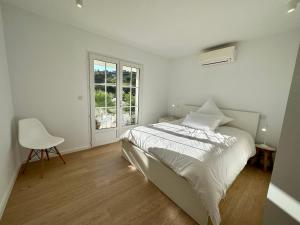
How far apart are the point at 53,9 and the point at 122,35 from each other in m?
1.15

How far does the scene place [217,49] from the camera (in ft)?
9.89

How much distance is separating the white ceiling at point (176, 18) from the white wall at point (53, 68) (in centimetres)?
19

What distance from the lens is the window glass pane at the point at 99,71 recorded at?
2.85m

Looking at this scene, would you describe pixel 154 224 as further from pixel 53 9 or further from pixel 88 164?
pixel 53 9

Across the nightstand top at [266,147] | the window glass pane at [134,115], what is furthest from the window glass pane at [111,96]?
the nightstand top at [266,147]

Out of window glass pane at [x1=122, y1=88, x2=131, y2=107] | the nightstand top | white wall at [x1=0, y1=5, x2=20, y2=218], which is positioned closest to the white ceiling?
white wall at [x1=0, y1=5, x2=20, y2=218]

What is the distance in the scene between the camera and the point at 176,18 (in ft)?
6.68

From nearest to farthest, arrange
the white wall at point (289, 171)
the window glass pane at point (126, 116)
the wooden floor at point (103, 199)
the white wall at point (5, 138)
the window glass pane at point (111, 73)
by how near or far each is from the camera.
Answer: the white wall at point (289, 171) → the wooden floor at point (103, 199) → the white wall at point (5, 138) → the window glass pane at point (111, 73) → the window glass pane at point (126, 116)

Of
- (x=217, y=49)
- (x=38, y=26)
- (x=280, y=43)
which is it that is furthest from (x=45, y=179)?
(x=280, y=43)

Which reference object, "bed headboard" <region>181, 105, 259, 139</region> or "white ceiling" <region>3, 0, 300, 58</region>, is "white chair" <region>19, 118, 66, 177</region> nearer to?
"white ceiling" <region>3, 0, 300, 58</region>

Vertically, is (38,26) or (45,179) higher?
(38,26)

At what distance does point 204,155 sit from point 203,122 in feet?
4.14

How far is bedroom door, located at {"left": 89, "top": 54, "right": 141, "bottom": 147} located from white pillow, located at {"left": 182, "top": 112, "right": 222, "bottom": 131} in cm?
159

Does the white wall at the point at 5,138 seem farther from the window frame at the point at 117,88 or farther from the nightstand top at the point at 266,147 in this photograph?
the nightstand top at the point at 266,147
